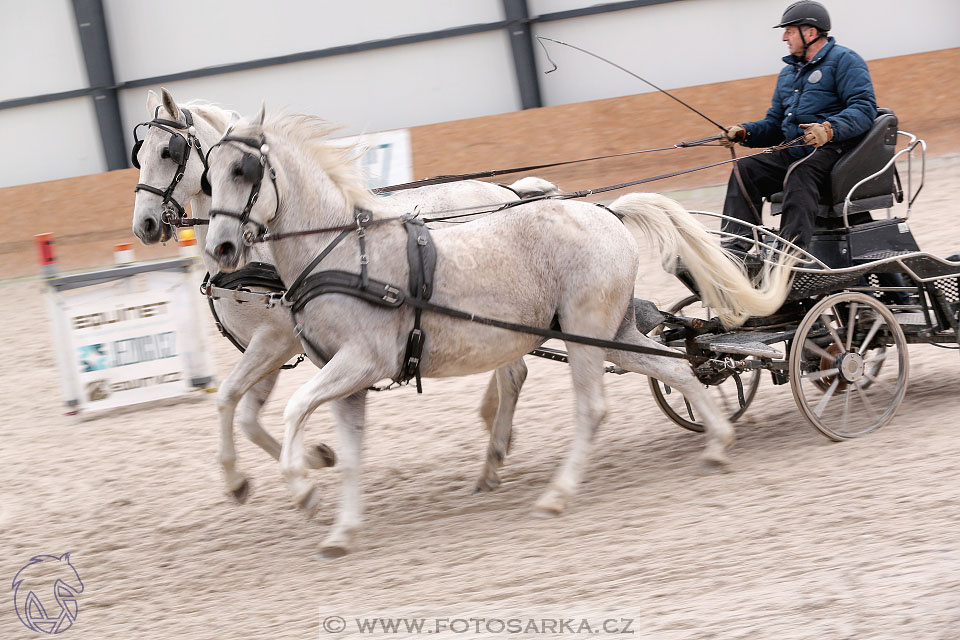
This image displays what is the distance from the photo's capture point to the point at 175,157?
4531 mm

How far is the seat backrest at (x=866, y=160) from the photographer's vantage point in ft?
15.4

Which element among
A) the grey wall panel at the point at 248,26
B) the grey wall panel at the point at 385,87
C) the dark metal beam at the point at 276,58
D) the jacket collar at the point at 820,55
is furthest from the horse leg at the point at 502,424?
the grey wall panel at the point at 248,26

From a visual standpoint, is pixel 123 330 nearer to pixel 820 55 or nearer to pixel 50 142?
pixel 820 55

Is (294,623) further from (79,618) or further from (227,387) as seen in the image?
(227,387)

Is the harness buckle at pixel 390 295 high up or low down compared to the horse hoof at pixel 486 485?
up

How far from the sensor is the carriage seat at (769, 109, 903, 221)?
4684 millimetres

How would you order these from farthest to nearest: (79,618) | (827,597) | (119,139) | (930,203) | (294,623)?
(119,139), (930,203), (79,618), (294,623), (827,597)

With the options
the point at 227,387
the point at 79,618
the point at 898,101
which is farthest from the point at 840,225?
the point at 898,101

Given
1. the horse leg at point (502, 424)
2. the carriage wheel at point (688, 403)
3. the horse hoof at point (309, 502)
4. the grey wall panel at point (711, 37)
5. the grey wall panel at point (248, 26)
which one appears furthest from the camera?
the grey wall panel at point (248, 26)

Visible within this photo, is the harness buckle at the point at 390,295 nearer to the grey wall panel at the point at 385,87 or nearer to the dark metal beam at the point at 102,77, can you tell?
the grey wall panel at the point at 385,87

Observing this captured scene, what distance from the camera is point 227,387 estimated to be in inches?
180

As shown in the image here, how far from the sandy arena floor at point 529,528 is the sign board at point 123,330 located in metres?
0.44

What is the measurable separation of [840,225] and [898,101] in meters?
6.95

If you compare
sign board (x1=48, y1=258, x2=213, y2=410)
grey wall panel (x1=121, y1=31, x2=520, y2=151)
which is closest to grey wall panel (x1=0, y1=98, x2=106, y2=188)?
grey wall panel (x1=121, y1=31, x2=520, y2=151)
